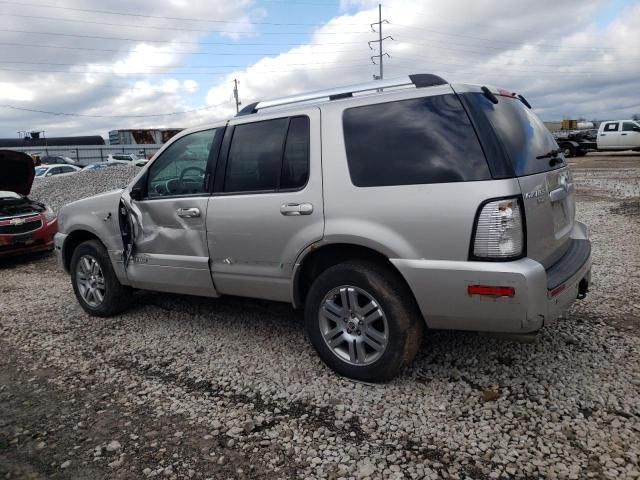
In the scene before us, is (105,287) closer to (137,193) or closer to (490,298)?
(137,193)

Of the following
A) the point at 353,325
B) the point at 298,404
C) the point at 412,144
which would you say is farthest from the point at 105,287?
the point at 412,144

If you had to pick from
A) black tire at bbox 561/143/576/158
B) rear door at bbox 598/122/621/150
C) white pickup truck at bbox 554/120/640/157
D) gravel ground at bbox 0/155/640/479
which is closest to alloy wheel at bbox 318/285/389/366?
gravel ground at bbox 0/155/640/479

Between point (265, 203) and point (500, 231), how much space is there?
166cm

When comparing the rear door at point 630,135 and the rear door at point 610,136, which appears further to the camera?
the rear door at point 610,136

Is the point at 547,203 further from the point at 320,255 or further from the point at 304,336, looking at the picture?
→ the point at 304,336

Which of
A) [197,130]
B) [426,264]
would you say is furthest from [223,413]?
[197,130]

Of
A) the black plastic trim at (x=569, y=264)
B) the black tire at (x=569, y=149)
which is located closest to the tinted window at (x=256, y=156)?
the black plastic trim at (x=569, y=264)

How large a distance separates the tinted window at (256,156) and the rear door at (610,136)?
26.7 metres

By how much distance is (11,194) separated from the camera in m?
9.09

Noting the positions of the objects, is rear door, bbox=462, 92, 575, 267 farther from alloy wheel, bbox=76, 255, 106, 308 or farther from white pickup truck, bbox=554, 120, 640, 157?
white pickup truck, bbox=554, 120, 640, 157

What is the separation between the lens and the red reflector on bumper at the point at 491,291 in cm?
272

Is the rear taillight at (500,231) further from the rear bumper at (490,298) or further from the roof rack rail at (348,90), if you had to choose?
the roof rack rail at (348,90)

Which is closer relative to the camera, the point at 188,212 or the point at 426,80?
the point at 426,80

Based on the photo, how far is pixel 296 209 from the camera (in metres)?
3.42
